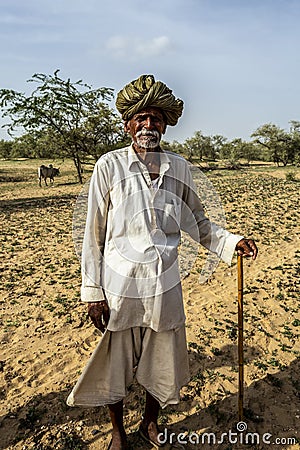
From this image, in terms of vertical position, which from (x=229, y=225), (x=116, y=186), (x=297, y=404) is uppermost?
(x=116, y=186)

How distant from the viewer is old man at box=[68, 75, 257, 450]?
2.01 meters

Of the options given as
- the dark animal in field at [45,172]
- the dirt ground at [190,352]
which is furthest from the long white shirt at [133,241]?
the dark animal in field at [45,172]

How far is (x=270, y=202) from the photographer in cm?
1069

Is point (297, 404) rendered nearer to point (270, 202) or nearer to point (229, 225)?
point (229, 225)

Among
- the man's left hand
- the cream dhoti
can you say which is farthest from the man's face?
the cream dhoti

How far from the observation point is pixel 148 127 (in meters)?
2.00

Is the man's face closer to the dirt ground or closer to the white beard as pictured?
the white beard

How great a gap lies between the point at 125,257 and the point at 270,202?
938 cm

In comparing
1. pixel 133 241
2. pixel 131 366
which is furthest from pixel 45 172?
pixel 133 241

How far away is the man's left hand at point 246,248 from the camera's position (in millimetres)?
2277

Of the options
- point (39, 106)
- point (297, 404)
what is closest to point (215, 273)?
point (297, 404)

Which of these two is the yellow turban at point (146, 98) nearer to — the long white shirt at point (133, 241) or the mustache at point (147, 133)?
the mustache at point (147, 133)

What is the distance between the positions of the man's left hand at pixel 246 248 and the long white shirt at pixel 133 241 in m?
0.43

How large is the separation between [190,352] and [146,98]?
2486 mm
